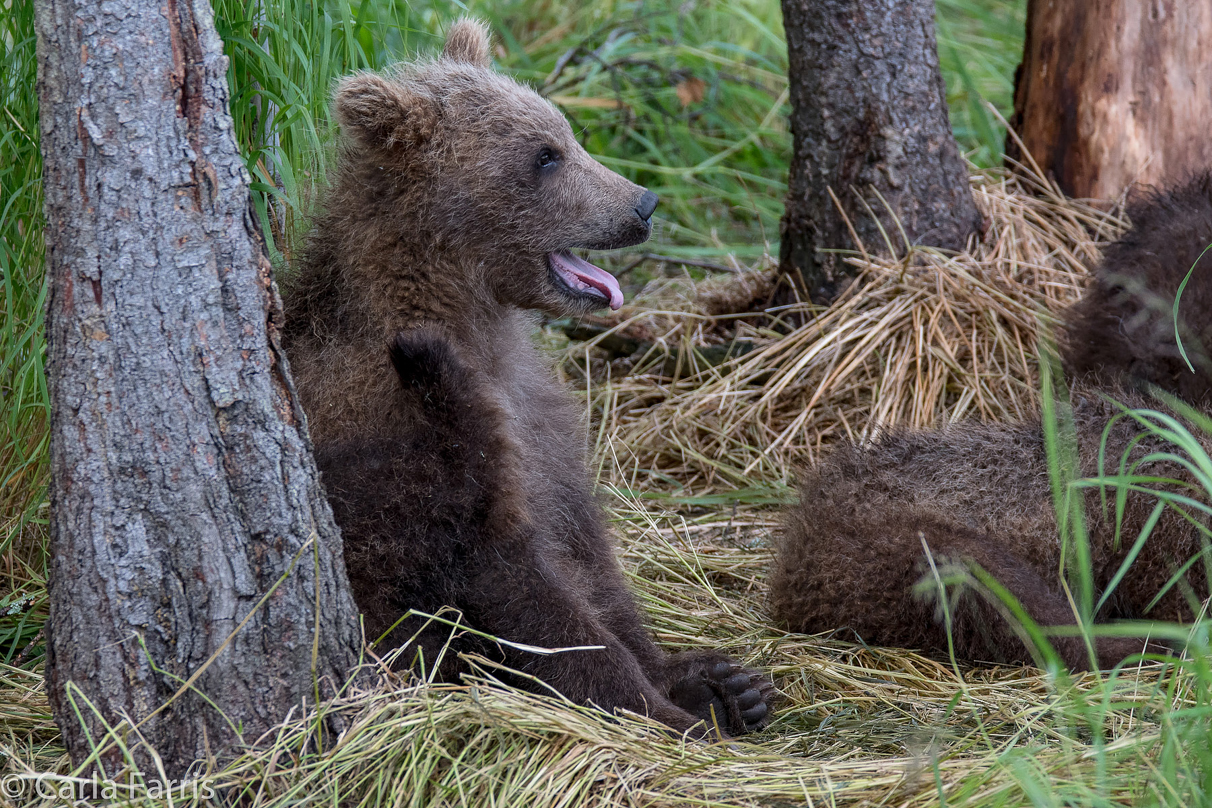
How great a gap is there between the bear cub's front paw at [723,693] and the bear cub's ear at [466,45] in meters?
2.12

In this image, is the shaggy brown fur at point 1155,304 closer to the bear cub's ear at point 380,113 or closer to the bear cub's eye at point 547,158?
the bear cub's eye at point 547,158

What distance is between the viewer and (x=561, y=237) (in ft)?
11.5

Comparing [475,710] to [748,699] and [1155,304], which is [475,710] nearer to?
[748,699]

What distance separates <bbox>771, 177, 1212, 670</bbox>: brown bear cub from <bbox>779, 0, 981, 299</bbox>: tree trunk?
1112 mm

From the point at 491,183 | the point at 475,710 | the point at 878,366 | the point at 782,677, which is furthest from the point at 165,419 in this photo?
the point at 878,366

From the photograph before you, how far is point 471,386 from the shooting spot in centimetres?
283

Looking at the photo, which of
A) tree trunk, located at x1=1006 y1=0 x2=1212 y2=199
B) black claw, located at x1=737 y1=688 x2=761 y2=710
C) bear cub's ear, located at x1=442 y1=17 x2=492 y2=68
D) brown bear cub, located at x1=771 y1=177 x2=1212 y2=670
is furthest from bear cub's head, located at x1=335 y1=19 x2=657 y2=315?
tree trunk, located at x1=1006 y1=0 x2=1212 y2=199

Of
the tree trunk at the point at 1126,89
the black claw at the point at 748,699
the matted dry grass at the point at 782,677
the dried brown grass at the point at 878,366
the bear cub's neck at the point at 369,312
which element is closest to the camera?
the matted dry grass at the point at 782,677

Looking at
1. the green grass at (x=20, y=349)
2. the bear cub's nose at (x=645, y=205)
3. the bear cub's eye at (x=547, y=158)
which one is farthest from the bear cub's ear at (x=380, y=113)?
the green grass at (x=20, y=349)

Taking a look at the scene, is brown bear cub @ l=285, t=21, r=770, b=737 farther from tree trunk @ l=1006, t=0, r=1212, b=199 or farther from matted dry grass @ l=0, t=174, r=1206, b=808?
tree trunk @ l=1006, t=0, r=1212, b=199

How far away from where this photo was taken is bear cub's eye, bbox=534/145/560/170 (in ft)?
11.6

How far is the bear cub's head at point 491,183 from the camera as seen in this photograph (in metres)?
3.27

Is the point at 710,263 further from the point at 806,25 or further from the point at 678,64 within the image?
the point at 678,64

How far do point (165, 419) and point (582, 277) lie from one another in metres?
1.61
